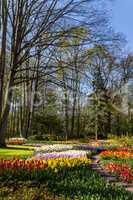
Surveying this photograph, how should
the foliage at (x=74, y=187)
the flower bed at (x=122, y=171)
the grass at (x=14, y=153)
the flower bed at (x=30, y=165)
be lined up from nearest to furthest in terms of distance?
the foliage at (x=74, y=187), the flower bed at (x=30, y=165), the flower bed at (x=122, y=171), the grass at (x=14, y=153)

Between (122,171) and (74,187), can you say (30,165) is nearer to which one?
(122,171)

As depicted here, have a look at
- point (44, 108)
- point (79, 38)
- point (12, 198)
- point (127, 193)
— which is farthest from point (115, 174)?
point (44, 108)

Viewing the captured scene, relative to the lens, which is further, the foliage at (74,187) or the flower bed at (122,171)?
the flower bed at (122,171)

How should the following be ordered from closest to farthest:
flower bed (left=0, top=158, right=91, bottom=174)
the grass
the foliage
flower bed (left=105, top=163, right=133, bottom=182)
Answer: the foliage, flower bed (left=0, top=158, right=91, bottom=174), flower bed (left=105, top=163, right=133, bottom=182), the grass

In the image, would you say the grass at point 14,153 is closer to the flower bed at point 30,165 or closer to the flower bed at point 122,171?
the flower bed at point 30,165

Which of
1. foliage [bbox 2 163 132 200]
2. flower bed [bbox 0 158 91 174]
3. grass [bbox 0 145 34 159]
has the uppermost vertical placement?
grass [bbox 0 145 34 159]

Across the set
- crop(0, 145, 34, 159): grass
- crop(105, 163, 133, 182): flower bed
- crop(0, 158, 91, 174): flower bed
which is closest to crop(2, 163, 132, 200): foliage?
crop(0, 158, 91, 174): flower bed

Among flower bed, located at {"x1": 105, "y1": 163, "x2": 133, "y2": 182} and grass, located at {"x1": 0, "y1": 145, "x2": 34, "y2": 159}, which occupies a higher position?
grass, located at {"x1": 0, "y1": 145, "x2": 34, "y2": 159}

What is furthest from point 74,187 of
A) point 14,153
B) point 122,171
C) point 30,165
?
point 14,153

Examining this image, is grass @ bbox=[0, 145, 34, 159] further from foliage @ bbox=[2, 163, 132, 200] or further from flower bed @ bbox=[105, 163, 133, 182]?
foliage @ bbox=[2, 163, 132, 200]

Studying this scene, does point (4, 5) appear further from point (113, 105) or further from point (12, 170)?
point (113, 105)

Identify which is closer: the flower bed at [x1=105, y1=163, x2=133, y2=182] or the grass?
the flower bed at [x1=105, y1=163, x2=133, y2=182]

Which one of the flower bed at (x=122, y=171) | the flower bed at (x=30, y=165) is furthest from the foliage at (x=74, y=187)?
the flower bed at (x=122, y=171)

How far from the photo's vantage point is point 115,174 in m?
12.5
